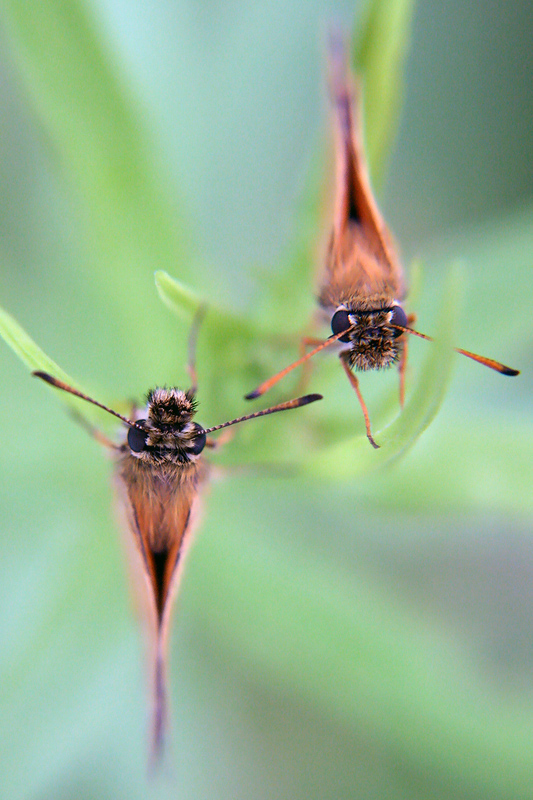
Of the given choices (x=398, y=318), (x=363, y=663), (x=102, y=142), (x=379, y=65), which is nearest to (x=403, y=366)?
(x=398, y=318)

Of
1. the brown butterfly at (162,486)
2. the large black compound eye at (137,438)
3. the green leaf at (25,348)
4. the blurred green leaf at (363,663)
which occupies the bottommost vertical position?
the blurred green leaf at (363,663)

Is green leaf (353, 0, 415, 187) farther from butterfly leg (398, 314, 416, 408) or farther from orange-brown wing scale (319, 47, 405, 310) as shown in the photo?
butterfly leg (398, 314, 416, 408)

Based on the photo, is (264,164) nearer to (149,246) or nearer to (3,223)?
(3,223)

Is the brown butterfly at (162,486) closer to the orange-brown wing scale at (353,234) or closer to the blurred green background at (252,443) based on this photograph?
the blurred green background at (252,443)

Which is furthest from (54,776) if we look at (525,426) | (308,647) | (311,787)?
(525,426)

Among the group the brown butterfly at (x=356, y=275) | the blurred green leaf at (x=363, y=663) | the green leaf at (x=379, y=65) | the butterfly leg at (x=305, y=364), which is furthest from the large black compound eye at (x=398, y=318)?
the blurred green leaf at (x=363, y=663)

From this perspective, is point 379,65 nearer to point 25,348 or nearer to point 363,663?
point 25,348

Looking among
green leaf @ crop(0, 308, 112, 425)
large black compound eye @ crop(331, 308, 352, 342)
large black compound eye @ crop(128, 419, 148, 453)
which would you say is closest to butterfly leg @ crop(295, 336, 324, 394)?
large black compound eye @ crop(331, 308, 352, 342)
